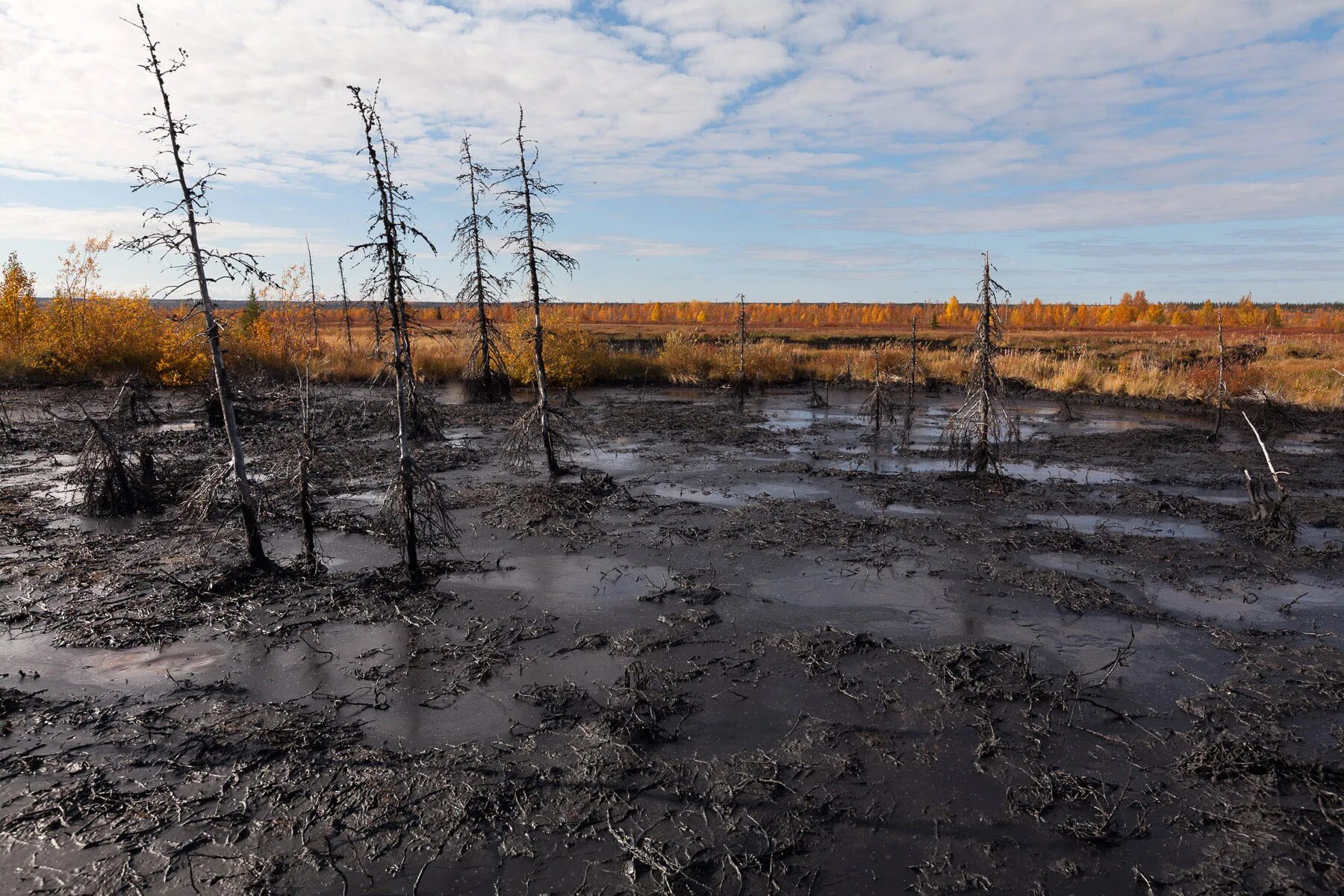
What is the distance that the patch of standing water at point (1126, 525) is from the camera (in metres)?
13.9

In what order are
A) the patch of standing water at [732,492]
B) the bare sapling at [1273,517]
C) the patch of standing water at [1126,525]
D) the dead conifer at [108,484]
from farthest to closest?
the patch of standing water at [732,492] < the dead conifer at [108,484] < the patch of standing water at [1126,525] < the bare sapling at [1273,517]

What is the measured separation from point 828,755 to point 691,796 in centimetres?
147

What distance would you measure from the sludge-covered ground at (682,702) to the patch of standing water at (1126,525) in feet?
0.34

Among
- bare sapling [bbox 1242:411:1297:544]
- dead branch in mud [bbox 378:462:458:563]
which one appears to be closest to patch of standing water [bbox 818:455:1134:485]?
bare sapling [bbox 1242:411:1297:544]

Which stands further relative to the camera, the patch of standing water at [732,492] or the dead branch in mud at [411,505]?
the patch of standing water at [732,492]

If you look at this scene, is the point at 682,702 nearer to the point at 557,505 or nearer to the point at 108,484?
the point at 557,505

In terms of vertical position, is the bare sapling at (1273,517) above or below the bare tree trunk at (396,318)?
below

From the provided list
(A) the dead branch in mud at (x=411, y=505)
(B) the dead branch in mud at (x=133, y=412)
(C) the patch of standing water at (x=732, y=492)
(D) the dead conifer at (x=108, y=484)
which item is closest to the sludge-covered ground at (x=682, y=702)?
(D) the dead conifer at (x=108, y=484)

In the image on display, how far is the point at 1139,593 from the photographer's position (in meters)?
10.9

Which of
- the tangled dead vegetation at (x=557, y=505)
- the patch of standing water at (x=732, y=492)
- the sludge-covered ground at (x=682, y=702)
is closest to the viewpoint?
the sludge-covered ground at (x=682, y=702)

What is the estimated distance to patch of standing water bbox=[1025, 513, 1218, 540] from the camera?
45.7 ft

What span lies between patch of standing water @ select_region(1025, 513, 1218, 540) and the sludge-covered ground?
11cm

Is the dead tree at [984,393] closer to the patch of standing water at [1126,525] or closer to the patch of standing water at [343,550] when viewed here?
the patch of standing water at [1126,525]

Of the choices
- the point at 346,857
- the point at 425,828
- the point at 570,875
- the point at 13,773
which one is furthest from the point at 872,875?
the point at 13,773
